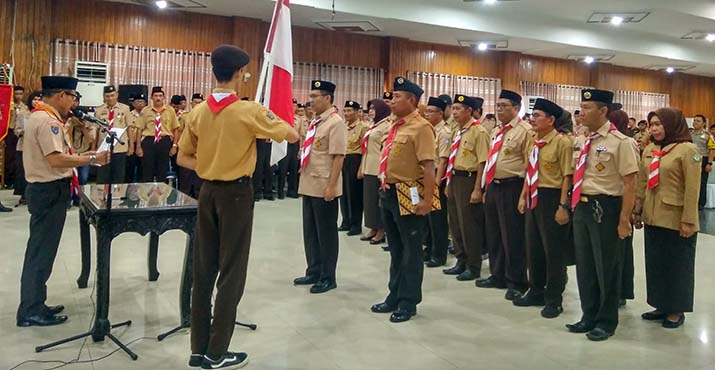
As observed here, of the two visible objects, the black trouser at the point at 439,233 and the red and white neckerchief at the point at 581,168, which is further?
the black trouser at the point at 439,233

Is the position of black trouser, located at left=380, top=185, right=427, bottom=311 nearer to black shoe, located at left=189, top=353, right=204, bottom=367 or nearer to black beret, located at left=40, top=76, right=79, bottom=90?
black shoe, located at left=189, top=353, right=204, bottom=367

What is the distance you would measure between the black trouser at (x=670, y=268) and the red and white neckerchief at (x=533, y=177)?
2.43ft

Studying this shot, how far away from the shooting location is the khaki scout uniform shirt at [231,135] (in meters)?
2.48

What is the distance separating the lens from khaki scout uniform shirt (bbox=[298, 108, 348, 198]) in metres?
3.97

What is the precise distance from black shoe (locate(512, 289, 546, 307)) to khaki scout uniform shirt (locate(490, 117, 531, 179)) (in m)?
0.85

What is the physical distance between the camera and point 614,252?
325cm

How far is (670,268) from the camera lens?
351 cm

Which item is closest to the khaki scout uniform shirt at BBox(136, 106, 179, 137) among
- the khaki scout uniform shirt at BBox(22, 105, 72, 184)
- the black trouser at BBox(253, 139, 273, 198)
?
the black trouser at BBox(253, 139, 273, 198)

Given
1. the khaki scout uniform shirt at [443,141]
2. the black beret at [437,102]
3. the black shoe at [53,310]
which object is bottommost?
the black shoe at [53,310]

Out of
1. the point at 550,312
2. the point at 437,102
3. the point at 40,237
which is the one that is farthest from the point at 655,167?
the point at 40,237

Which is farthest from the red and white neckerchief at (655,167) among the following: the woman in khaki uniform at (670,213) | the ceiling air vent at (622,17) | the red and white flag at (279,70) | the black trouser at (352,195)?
the ceiling air vent at (622,17)

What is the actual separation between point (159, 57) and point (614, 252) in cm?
866

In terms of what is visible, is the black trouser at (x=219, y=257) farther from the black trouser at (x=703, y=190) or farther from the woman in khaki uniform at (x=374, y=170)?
the black trouser at (x=703, y=190)

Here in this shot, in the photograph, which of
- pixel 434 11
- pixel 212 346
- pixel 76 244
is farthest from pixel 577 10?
pixel 212 346
